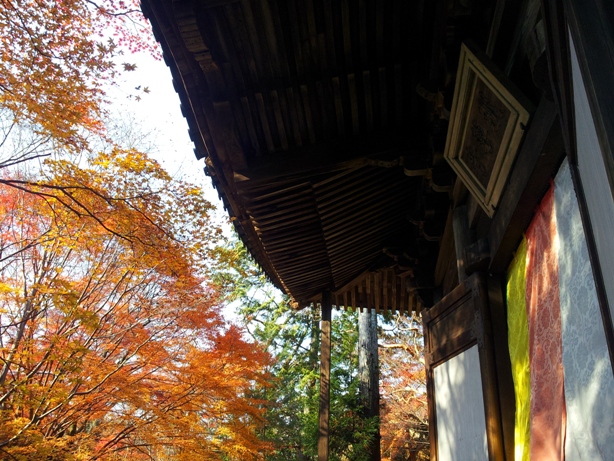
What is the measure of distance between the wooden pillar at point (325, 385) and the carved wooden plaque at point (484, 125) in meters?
3.95

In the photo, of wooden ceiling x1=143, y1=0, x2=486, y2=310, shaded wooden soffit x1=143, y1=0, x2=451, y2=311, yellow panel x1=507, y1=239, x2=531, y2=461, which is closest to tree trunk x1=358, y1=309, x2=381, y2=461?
shaded wooden soffit x1=143, y1=0, x2=451, y2=311

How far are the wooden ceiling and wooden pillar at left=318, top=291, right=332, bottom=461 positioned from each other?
212cm

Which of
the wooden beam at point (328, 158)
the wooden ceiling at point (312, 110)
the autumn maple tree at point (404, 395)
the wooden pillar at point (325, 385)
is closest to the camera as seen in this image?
the wooden ceiling at point (312, 110)

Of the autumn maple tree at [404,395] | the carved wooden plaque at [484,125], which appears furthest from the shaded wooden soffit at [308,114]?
the autumn maple tree at [404,395]

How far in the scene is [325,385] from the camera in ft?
20.5

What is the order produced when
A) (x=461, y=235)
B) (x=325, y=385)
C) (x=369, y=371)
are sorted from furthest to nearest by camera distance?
(x=369, y=371), (x=325, y=385), (x=461, y=235)

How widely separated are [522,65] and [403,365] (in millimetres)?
14974

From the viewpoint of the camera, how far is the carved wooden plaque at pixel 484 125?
71.9 inches

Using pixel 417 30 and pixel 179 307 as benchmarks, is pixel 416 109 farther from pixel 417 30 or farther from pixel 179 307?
pixel 179 307

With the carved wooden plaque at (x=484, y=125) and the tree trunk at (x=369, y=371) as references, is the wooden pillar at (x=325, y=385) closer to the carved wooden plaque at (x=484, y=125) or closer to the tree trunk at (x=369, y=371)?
the carved wooden plaque at (x=484, y=125)

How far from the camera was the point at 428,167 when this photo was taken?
9.67ft

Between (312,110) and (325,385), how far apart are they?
458 cm

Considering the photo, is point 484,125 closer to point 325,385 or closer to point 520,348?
point 520,348

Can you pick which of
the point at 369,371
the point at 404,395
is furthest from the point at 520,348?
the point at 404,395
